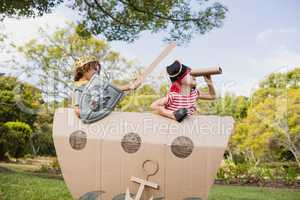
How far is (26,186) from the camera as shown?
19.6 feet

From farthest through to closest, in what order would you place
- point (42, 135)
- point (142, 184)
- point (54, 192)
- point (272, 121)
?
1. point (42, 135)
2. point (272, 121)
3. point (54, 192)
4. point (142, 184)

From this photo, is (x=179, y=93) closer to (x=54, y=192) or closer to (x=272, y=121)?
(x=54, y=192)

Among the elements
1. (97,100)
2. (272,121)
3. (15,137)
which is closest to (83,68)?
(97,100)

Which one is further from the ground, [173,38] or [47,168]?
[173,38]

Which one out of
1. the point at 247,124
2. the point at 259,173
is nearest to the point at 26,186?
the point at 259,173

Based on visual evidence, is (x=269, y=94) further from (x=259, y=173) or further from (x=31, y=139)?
(x=31, y=139)

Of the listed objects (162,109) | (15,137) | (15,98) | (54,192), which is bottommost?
(54,192)

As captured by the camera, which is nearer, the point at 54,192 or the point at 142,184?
the point at 142,184

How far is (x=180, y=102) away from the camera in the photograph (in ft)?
10.4

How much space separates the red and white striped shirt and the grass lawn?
2777mm

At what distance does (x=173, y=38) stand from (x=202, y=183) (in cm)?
412

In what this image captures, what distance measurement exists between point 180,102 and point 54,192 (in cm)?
314

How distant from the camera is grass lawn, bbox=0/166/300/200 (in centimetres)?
544

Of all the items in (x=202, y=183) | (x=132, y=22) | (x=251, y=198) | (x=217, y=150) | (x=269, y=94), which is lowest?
(x=251, y=198)
